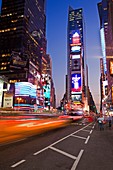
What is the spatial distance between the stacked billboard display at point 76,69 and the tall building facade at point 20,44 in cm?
3846

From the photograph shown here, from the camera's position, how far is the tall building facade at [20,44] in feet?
387

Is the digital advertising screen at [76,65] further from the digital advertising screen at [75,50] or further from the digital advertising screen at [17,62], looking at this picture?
the digital advertising screen at [17,62]

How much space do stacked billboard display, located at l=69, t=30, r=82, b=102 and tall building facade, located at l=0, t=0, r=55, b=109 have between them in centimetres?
3846

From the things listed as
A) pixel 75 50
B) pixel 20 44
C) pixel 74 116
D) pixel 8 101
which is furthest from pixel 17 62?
pixel 75 50

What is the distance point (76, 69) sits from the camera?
18050 centimetres

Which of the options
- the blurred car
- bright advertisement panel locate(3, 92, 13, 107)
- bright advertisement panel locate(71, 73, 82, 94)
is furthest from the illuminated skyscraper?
the blurred car

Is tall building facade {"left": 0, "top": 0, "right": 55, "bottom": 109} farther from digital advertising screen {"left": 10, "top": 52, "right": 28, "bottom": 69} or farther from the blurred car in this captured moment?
the blurred car

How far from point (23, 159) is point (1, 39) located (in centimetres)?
14905

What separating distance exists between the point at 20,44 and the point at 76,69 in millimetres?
72789

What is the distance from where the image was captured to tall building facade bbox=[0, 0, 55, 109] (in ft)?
387

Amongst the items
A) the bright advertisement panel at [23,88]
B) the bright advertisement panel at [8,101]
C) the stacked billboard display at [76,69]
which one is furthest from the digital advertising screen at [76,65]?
the bright advertisement panel at [8,101]

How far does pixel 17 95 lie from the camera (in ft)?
362

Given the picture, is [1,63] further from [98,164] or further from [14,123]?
[98,164]

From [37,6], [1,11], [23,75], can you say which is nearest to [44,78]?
[23,75]
